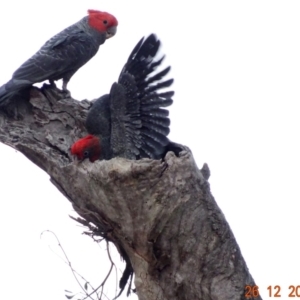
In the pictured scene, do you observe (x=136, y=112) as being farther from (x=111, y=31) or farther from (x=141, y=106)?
(x=111, y=31)

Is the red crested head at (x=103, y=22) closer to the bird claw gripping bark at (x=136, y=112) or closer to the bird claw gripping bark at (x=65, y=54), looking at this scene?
the bird claw gripping bark at (x=65, y=54)

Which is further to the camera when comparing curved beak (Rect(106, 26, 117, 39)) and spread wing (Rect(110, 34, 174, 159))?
curved beak (Rect(106, 26, 117, 39))

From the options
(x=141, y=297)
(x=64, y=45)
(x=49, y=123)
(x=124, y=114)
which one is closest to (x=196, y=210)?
(x=141, y=297)

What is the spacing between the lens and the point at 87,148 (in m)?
4.01

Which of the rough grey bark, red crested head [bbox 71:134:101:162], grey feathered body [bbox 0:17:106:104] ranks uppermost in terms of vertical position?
grey feathered body [bbox 0:17:106:104]

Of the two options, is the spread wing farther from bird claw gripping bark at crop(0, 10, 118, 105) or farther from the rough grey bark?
bird claw gripping bark at crop(0, 10, 118, 105)

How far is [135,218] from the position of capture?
3.66 m

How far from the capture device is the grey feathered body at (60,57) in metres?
4.46

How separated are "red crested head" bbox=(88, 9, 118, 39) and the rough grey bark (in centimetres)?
124

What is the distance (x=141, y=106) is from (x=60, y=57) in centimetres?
68

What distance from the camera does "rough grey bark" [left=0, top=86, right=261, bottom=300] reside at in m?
3.62

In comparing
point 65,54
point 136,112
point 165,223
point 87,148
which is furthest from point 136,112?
point 165,223

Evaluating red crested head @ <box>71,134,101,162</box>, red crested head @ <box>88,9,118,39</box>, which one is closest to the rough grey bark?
red crested head @ <box>71,134,101,162</box>

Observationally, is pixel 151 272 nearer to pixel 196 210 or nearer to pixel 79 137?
pixel 196 210
